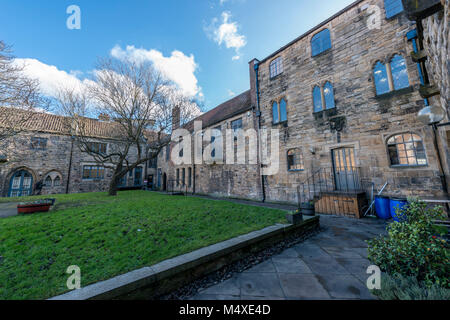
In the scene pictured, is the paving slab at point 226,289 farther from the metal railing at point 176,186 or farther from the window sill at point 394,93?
the metal railing at point 176,186

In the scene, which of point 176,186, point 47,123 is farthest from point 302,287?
point 47,123

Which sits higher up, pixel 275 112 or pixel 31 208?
Result: pixel 275 112

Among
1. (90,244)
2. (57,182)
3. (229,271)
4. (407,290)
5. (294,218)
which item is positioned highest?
(57,182)

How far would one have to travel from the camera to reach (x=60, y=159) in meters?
18.4

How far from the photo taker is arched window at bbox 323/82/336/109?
8551 millimetres

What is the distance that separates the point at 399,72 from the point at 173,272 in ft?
34.1

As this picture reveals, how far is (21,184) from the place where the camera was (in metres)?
16.7

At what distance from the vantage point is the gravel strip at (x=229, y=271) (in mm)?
2490

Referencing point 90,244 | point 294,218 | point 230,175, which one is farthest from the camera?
point 230,175

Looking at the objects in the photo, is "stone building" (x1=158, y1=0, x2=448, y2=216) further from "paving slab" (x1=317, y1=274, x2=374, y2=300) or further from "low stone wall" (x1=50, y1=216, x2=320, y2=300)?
"paving slab" (x1=317, y1=274, x2=374, y2=300)

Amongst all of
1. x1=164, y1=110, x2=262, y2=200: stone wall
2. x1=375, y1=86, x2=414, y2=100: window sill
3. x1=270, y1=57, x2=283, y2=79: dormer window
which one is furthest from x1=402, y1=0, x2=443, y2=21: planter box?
x1=164, y1=110, x2=262, y2=200: stone wall

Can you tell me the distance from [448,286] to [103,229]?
6.52m

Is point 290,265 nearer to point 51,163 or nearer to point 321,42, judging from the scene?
point 321,42
